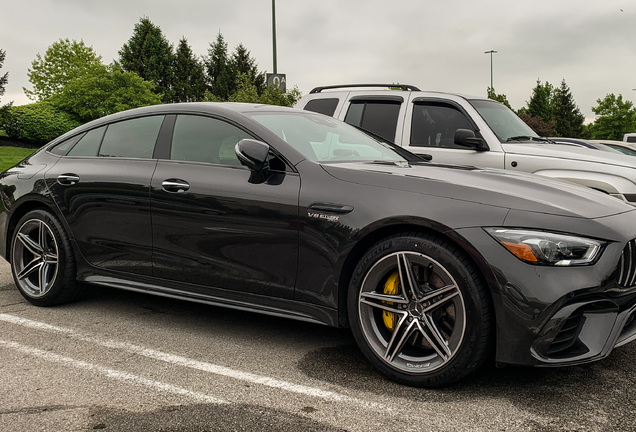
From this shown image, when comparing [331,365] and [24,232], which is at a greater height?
[24,232]

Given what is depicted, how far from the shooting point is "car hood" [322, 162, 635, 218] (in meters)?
3.26

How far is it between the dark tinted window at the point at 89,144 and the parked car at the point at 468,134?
11.4ft

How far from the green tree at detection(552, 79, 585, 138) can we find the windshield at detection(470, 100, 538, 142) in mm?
84096

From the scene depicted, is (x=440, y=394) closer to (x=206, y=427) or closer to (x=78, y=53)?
(x=206, y=427)

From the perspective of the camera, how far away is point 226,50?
76125mm

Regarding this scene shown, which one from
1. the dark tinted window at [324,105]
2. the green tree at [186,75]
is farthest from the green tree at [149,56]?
the dark tinted window at [324,105]

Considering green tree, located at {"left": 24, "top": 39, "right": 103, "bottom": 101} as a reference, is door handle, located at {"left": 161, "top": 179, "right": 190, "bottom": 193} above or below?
below

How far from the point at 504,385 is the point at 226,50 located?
76.3 m

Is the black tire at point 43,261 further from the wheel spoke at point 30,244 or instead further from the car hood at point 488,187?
the car hood at point 488,187

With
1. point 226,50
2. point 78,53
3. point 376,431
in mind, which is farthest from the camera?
point 226,50

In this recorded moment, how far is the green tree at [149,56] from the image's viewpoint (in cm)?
6650

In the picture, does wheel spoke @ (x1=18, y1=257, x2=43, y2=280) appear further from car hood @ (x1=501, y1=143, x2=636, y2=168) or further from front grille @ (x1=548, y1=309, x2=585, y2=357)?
car hood @ (x1=501, y1=143, x2=636, y2=168)

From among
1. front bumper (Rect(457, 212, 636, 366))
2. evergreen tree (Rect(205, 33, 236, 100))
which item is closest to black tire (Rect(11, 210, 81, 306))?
front bumper (Rect(457, 212, 636, 366))

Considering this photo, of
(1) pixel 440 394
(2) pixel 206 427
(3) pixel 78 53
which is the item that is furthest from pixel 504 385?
(3) pixel 78 53
